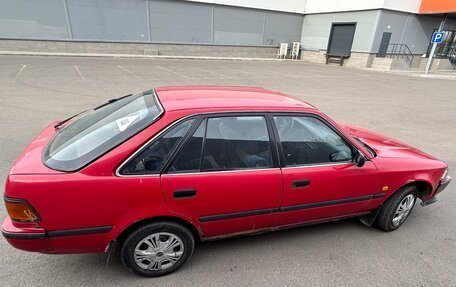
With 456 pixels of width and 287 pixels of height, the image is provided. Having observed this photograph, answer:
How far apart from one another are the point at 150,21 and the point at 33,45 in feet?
27.6

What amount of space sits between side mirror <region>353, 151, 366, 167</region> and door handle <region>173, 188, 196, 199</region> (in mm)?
1578

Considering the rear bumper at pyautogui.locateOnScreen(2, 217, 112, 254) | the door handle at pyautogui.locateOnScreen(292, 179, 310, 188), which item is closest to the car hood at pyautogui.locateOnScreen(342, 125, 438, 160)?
the door handle at pyautogui.locateOnScreen(292, 179, 310, 188)

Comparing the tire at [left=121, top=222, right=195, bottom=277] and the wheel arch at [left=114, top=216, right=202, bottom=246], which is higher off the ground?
the wheel arch at [left=114, top=216, right=202, bottom=246]

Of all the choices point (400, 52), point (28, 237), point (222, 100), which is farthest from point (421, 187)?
point (400, 52)

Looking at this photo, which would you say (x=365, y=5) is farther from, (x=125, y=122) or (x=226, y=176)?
(x=125, y=122)

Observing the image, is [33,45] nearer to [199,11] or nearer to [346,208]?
[199,11]

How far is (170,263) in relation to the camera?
7.73ft

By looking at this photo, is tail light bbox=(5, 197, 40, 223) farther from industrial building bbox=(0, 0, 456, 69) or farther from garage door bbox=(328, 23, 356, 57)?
garage door bbox=(328, 23, 356, 57)

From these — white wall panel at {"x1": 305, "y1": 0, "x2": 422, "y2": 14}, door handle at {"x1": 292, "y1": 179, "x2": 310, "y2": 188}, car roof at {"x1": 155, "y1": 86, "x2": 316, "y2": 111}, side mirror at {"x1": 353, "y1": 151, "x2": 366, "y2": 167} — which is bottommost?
door handle at {"x1": 292, "y1": 179, "x2": 310, "y2": 188}

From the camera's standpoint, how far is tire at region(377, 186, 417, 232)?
2945 millimetres

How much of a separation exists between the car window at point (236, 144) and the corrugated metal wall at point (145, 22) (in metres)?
22.0

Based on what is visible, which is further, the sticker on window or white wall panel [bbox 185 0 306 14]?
white wall panel [bbox 185 0 306 14]

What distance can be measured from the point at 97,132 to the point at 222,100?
3.62ft

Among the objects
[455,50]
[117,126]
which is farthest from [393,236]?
[455,50]
